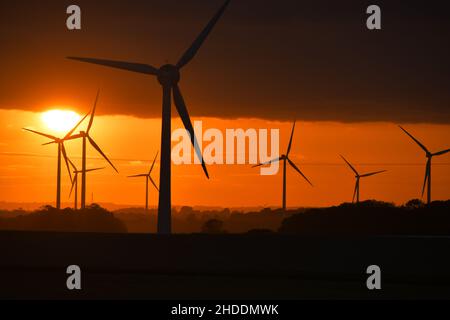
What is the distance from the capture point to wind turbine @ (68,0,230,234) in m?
51.3

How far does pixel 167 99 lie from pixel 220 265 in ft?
50.9

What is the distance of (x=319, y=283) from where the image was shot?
128ft

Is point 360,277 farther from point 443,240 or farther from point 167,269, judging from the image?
point 167,269

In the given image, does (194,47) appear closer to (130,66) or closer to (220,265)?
(130,66)

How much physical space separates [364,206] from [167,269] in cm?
8956

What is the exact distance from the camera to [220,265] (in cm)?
4000

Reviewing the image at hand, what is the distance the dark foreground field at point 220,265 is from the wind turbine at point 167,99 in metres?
9.05

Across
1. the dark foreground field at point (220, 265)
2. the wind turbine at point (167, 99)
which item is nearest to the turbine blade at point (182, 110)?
the wind turbine at point (167, 99)

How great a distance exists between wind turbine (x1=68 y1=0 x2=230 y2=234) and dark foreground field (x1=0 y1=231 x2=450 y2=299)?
9045 millimetres

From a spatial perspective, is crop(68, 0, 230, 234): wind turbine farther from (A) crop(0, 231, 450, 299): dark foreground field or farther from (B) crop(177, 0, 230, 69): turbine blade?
(A) crop(0, 231, 450, 299): dark foreground field

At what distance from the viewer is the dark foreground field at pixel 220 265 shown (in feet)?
119

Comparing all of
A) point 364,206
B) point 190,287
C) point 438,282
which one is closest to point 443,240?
point 438,282
